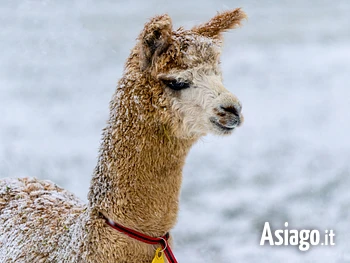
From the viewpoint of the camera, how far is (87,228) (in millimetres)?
2527

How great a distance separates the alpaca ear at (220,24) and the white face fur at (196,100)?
0.95 ft

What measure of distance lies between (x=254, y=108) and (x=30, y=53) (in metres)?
3.66

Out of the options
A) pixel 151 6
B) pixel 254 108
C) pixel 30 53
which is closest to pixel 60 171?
pixel 254 108

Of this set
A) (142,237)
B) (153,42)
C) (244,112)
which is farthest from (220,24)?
(244,112)

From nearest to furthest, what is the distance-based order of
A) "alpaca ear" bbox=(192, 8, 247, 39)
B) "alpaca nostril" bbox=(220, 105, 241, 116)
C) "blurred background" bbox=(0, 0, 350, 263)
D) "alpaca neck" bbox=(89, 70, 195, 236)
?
"alpaca nostril" bbox=(220, 105, 241, 116), "alpaca neck" bbox=(89, 70, 195, 236), "alpaca ear" bbox=(192, 8, 247, 39), "blurred background" bbox=(0, 0, 350, 263)

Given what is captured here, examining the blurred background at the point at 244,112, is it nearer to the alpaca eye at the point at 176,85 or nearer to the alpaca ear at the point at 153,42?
the alpaca ear at the point at 153,42

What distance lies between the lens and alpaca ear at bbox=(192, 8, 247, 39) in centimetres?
271

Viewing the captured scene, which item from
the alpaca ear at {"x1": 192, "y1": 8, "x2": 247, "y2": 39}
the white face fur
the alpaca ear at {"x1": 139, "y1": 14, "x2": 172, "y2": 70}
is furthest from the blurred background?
the white face fur

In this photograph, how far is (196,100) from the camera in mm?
2438

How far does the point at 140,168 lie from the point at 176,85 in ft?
1.25

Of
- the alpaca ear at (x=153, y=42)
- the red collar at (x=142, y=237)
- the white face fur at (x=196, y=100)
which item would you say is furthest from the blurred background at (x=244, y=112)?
the red collar at (x=142, y=237)

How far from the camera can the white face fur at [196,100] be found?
2.40 meters

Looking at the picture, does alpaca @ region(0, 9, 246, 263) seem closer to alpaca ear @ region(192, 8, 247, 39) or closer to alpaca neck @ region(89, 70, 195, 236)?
alpaca neck @ region(89, 70, 195, 236)

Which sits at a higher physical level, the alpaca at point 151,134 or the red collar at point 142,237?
the alpaca at point 151,134
